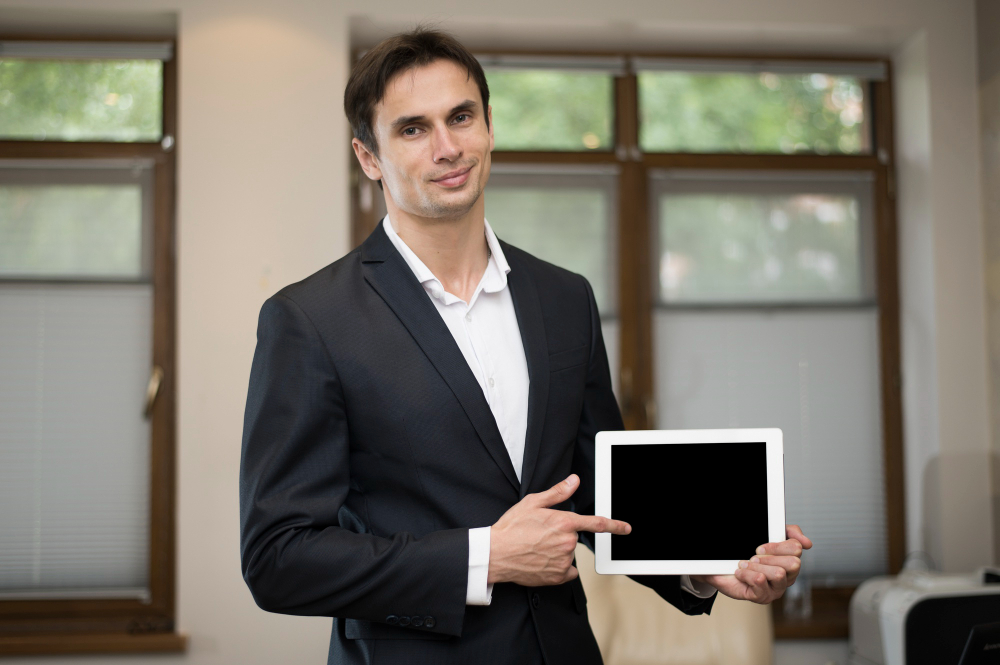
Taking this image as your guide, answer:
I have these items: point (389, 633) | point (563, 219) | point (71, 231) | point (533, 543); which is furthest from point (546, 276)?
point (71, 231)

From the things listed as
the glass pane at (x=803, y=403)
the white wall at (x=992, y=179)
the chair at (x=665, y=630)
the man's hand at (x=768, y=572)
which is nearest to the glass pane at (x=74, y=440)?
the chair at (x=665, y=630)

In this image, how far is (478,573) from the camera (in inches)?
40.4

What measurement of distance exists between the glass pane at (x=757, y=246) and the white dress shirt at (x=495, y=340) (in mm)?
2039

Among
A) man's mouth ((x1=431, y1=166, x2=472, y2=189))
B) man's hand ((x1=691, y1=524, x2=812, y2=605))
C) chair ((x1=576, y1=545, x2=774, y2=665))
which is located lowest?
chair ((x1=576, y1=545, x2=774, y2=665))

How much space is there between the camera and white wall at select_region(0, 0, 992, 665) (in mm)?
2807

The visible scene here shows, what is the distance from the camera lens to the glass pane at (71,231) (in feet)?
9.89

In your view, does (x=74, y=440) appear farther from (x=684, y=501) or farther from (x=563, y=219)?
(x=684, y=501)

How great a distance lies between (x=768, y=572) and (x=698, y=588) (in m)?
0.18

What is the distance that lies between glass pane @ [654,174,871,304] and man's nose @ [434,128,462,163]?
2.16 metres

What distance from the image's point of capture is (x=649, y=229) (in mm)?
3197

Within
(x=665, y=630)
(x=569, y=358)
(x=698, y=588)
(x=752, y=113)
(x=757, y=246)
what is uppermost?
(x=752, y=113)

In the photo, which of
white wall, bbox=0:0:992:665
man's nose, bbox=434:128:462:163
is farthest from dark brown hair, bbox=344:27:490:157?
white wall, bbox=0:0:992:665

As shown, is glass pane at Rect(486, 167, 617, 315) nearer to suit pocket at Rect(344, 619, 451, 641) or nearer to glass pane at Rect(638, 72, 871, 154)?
glass pane at Rect(638, 72, 871, 154)

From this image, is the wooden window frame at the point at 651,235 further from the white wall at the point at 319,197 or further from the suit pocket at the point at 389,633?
the suit pocket at the point at 389,633
